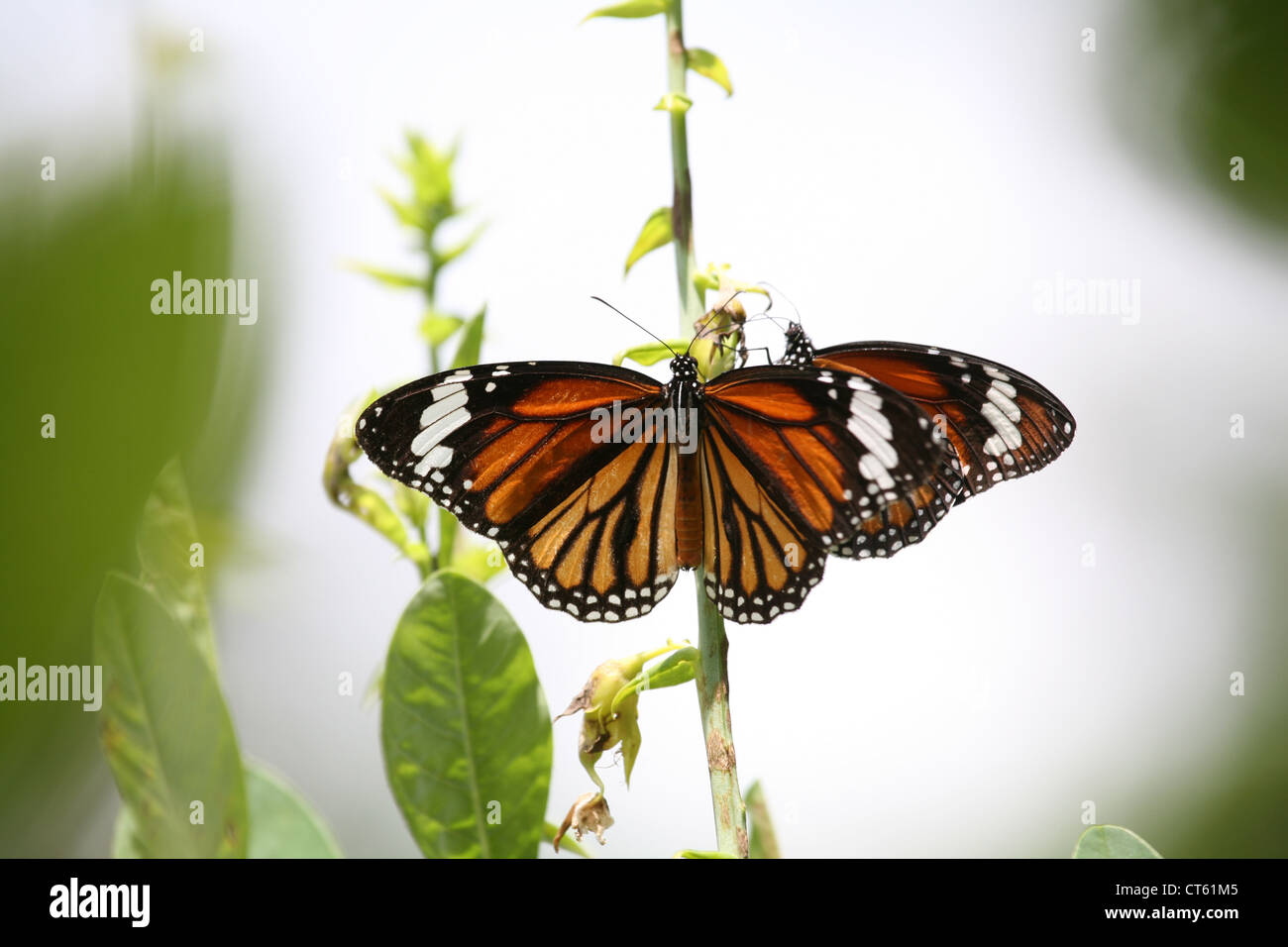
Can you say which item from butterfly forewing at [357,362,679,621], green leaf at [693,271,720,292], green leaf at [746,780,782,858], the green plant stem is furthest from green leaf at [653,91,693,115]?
green leaf at [746,780,782,858]

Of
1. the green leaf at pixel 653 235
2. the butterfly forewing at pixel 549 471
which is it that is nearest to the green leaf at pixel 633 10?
the green leaf at pixel 653 235

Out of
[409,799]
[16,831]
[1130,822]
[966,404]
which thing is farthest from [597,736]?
[1130,822]

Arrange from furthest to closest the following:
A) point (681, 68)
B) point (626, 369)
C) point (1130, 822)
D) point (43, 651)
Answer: point (1130, 822) < point (626, 369) < point (681, 68) < point (43, 651)

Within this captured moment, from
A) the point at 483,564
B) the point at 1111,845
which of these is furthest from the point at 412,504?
the point at 1111,845

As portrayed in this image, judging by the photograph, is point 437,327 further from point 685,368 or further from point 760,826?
point 760,826

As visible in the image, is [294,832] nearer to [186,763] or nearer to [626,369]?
[186,763]

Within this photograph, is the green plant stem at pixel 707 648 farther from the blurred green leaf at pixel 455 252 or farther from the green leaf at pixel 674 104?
the blurred green leaf at pixel 455 252
